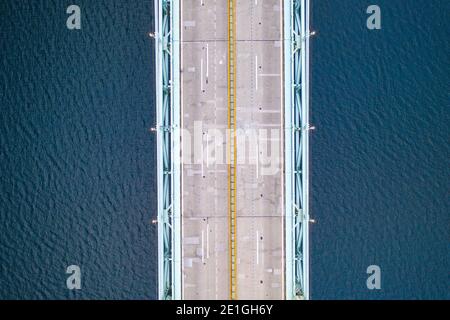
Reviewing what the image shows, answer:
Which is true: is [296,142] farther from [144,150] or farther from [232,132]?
[144,150]

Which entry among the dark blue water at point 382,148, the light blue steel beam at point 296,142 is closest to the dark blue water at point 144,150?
the dark blue water at point 382,148

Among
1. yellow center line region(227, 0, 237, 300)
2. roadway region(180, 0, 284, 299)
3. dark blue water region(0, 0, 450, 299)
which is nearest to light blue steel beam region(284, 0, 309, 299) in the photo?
roadway region(180, 0, 284, 299)

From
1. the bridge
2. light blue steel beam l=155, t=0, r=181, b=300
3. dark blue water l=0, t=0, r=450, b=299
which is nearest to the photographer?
light blue steel beam l=155, t=0, r=181, b=300

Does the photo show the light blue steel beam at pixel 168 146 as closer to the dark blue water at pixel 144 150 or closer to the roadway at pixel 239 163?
the roadway at pixel 239 163

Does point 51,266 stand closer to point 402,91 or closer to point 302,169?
point 302,169

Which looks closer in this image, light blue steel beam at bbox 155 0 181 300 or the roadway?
light blue steel beam at bbox 155 0 181 300

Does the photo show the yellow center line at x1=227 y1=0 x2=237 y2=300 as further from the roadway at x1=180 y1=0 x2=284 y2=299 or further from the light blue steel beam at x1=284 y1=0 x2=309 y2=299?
the light blue steel beam at x1=284 y1=0 x2=309 y2=299

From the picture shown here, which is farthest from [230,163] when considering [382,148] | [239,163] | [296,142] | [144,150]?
[382,148]
